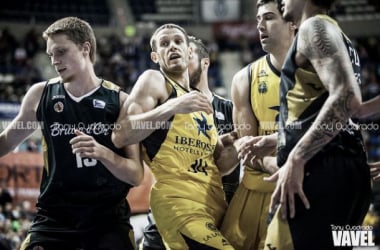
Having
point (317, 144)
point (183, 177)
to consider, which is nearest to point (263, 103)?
point (183, 177)

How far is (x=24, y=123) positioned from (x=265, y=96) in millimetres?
1792

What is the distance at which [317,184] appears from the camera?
3240 mm

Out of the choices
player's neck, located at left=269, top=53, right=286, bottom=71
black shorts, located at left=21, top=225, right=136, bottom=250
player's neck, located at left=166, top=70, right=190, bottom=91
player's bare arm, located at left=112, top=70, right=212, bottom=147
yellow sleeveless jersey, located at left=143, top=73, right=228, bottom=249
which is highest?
player's neck, located at left=269, top=53, right=286, bottom=71

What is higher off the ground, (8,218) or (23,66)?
(23,66)

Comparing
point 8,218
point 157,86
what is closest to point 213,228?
point 157,86

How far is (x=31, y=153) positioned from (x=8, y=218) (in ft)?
7.23

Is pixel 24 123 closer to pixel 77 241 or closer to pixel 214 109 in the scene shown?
pixel 77 241

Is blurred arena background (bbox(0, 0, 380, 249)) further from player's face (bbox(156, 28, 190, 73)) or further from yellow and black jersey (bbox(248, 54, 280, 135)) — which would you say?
yellow and black jersey (bbox(248, 54, 280, 135))

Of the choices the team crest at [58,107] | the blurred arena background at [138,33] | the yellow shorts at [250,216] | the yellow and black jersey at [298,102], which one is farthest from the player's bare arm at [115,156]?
the blurred arena background at [138,33]

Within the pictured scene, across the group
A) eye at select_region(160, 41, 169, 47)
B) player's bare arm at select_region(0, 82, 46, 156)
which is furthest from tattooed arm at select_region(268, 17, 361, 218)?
player's bare arm at select_region(0, 82, 46, 156)

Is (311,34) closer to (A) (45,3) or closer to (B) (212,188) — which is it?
(B) (212,188)

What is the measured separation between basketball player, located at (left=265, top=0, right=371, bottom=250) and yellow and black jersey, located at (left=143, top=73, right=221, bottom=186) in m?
1.15

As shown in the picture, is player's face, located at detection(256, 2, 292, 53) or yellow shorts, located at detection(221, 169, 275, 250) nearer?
yellow shorts, located at detection(221, 169, 275, 250)

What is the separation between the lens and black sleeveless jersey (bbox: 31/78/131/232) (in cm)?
433
